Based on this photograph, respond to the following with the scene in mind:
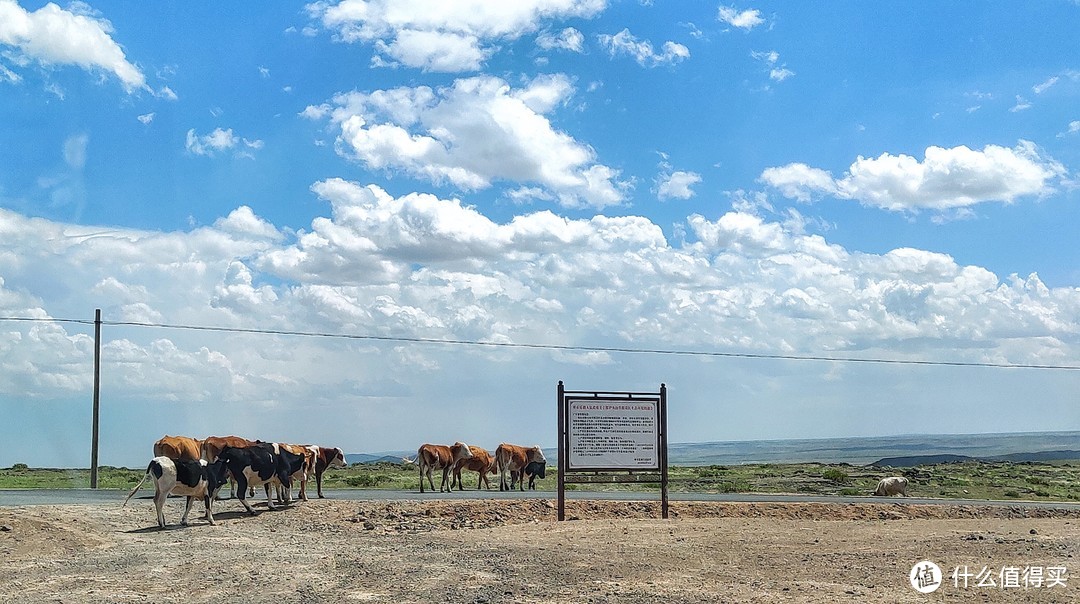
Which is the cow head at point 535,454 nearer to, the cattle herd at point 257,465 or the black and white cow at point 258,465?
the cattle herd at point 257,465

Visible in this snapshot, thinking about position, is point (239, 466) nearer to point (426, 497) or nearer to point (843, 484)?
point (426, 497)

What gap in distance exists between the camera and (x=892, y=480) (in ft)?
108

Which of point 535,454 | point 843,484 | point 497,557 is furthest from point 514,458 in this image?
point 497,557

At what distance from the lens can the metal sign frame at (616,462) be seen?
77.0 ft

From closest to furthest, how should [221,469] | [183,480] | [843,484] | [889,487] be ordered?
[183,480] < [221,469] < [889,487] < [843,484]

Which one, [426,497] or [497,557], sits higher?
[497,557]

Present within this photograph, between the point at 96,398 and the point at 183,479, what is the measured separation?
2059 cm

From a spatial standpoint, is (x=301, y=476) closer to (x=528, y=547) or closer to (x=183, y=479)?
(x=183, y=479)

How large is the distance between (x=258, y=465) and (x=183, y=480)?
2655mm

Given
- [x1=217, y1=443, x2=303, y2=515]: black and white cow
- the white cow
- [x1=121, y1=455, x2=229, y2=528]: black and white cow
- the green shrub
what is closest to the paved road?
the white cow

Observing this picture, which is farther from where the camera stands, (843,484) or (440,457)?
(843,484)

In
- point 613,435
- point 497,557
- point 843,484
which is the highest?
point 613,435

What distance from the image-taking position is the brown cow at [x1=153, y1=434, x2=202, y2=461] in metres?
28.4

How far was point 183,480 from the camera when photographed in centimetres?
2058
